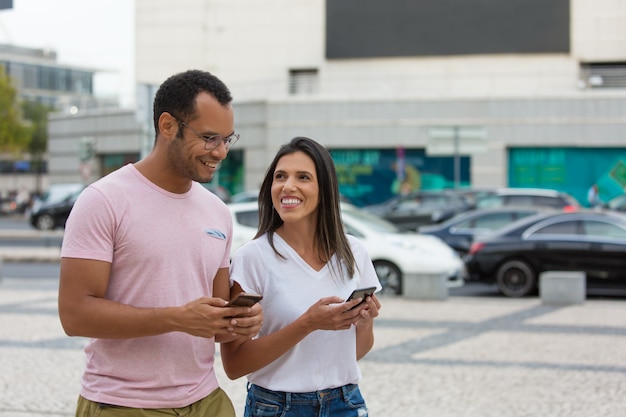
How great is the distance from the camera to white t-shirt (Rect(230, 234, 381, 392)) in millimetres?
3494

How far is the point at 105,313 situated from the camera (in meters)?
3.04

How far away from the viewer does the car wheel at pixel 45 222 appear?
36406mm

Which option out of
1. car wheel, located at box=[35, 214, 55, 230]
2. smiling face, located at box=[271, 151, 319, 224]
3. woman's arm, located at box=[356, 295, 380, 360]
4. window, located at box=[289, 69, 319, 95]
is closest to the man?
smiling face, located at box=[271, 151, 319, 224]

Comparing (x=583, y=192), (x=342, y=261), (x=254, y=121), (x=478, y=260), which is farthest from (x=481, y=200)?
(x=342, y=261)

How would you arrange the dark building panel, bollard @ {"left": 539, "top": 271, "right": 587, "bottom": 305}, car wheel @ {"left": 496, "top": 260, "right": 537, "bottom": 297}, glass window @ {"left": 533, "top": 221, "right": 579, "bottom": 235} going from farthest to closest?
the dark building panel
car wheel @ {"left": 496, "top": 260, "right": 537, "bottom": 297}
glass window @ {"left": 533, "top": 221, "right": 579, "bottom": 235}
bollard @ {"left": 539, "top": 271, "right": 587, "bottom": 305}

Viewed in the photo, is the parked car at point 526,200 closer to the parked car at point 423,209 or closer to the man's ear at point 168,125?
the parked car at point 423,209

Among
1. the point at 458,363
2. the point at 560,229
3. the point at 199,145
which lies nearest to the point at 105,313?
the point at 199,145

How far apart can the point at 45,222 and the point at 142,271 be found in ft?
114

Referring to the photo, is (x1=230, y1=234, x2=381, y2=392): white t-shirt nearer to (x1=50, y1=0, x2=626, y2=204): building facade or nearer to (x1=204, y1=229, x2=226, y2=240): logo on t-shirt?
(x1=204, y1=229, x2=226, y2=240): logo on t-shirt

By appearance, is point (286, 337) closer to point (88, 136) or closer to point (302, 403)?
point (302, 403)

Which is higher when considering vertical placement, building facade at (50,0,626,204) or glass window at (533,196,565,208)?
building facade at (50,0,626,204)

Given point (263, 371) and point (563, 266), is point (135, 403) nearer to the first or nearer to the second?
point (263, 371)

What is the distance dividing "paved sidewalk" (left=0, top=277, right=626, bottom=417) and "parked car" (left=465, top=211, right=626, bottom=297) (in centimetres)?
240

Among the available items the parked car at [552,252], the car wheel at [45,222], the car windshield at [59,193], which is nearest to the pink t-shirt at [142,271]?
the parked car at [552,252]
